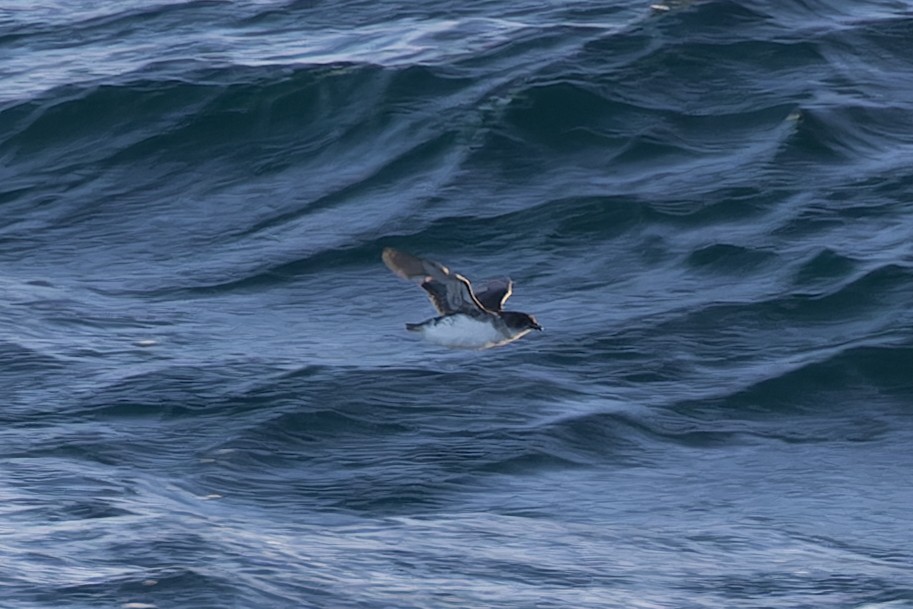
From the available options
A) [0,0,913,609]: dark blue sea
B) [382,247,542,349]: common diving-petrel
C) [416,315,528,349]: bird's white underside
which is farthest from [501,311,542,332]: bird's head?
[0,0,913,609]: dark blue sea

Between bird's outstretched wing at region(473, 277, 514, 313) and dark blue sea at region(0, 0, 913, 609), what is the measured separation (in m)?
1.43

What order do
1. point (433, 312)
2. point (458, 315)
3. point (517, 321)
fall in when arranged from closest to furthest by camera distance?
point (458, 315) < point (517, 321) < point (433, 312)

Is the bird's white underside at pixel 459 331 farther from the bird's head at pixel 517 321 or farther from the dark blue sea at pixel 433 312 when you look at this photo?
the dark blue sea at pixel 433 312

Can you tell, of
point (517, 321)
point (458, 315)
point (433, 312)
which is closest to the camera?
point (458, 315)

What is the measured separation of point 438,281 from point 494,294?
74cm

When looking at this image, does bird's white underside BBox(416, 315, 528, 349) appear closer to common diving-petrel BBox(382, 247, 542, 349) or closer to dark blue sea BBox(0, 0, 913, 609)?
common diving-petrel BBox(382, 247, 542, 349)

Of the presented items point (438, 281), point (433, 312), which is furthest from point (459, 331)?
point (433, 312)

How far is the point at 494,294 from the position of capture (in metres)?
13.1

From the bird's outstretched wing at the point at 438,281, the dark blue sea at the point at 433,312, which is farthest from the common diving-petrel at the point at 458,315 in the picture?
the dark blue sea at the point at 433,312

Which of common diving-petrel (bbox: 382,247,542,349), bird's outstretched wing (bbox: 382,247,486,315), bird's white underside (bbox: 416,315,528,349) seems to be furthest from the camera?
bird's white underside (bbox: 416,315,528,349)

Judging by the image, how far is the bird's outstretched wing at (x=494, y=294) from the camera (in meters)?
13.0

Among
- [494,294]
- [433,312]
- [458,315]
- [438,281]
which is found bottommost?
[433,312]

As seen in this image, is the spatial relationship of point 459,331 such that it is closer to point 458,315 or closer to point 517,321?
point 458,315

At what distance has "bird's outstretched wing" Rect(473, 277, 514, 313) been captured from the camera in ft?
42.6
